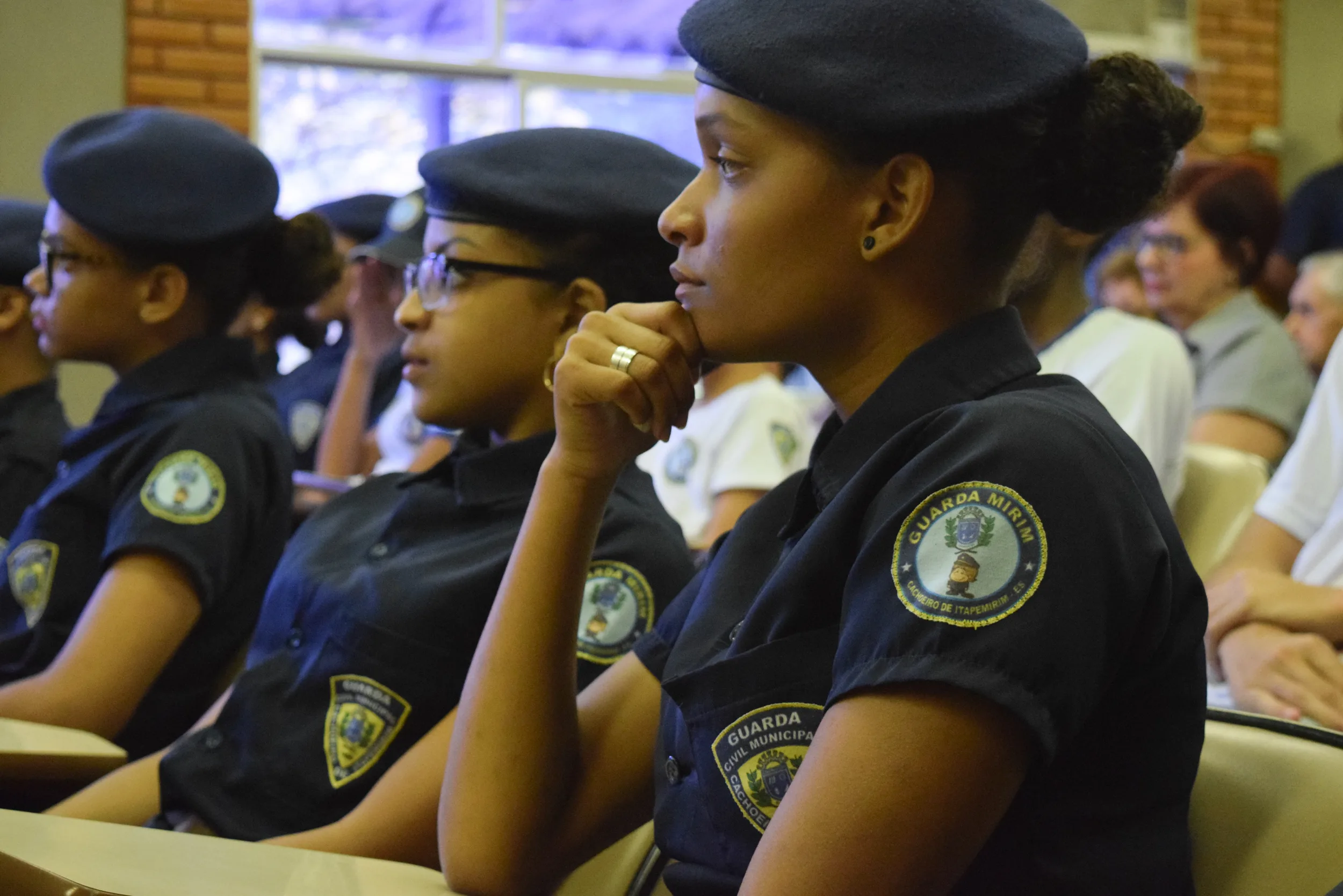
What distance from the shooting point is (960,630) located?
2.53 feet

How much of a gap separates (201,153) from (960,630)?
5.43 ft

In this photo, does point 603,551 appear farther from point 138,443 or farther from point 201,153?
point 201,153

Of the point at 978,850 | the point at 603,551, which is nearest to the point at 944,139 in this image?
the point at 978,850

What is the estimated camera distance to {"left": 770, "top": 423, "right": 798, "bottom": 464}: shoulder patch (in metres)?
3.12

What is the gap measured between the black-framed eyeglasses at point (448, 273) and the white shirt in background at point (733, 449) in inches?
55.9

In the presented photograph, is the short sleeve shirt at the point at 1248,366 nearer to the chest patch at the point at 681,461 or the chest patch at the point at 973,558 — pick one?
the chest patch at the point at 681,461

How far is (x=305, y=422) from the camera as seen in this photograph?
169 inches

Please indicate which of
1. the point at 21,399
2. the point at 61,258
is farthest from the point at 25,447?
the point at 61,258

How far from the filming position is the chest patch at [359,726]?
148 cm

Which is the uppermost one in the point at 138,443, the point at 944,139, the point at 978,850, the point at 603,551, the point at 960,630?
the point at 944,139

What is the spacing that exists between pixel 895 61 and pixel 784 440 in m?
2.26

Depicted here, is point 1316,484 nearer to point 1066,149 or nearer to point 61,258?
point 1066,149

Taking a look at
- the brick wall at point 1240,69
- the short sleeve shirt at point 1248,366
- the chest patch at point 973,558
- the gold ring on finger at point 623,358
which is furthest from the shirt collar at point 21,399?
the brick wall at point 1240,69

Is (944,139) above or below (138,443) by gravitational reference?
above
